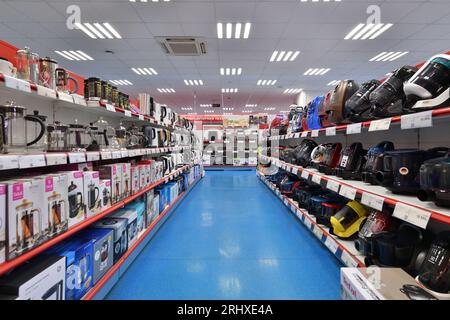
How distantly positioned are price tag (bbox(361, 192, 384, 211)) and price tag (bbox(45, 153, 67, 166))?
6.34 ft

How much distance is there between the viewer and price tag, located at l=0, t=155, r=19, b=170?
104cm

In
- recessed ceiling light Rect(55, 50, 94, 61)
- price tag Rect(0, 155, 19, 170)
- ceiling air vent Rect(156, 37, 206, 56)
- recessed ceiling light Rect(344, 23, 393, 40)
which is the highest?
recessed ceiling light Rect(55, 50, 94, 61)

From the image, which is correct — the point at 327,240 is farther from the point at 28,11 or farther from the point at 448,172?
the point at 28,11

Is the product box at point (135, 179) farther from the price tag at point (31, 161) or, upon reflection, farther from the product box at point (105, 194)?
the price tag at point (31, 161)

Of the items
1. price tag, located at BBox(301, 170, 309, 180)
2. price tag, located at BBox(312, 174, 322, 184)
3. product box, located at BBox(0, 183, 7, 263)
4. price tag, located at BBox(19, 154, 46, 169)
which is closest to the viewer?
product box, located at BBox(0, 183, 7, 263)

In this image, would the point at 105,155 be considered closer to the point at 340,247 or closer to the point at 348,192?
the point at 348,192

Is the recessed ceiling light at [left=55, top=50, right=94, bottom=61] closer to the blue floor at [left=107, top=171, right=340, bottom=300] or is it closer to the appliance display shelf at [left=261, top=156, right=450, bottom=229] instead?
the blue floor at [left=107, top=171, right=340, bottom=300]

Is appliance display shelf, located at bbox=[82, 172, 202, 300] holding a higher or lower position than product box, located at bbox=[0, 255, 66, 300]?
lower

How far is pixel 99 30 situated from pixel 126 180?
450 cm

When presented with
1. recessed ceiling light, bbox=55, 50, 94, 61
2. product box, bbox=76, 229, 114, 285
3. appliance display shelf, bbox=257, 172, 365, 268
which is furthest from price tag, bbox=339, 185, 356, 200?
recessed ceiling light, bbox=55, 50, 94, 61

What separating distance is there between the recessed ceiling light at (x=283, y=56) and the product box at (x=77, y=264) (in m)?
6.44

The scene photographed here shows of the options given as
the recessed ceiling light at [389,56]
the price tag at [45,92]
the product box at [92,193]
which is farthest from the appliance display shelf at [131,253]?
the recessed ceiling light at [389,56]

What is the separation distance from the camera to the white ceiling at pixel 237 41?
14.1 ft

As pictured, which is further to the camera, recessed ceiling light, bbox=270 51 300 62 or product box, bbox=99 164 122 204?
recessed ceiling light, bbox=270 51 300 62
